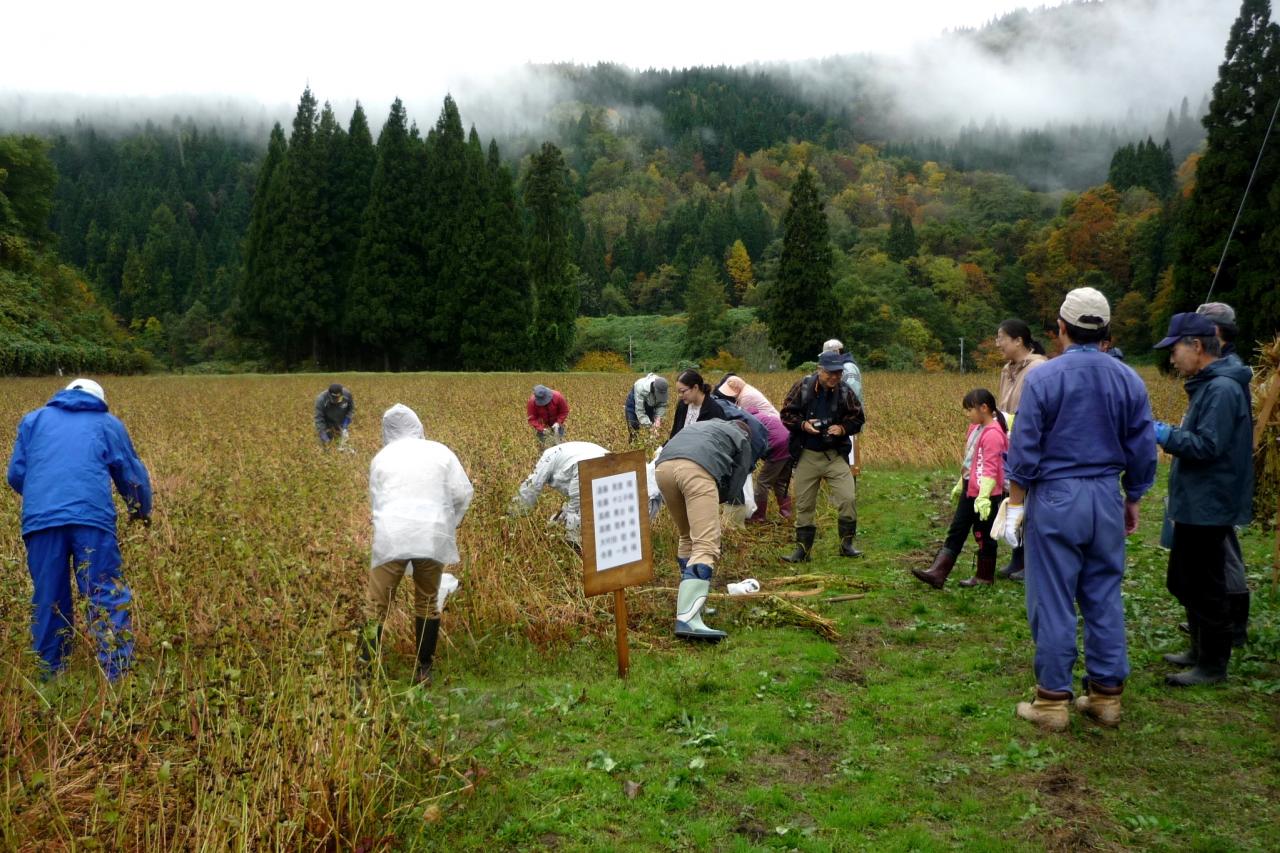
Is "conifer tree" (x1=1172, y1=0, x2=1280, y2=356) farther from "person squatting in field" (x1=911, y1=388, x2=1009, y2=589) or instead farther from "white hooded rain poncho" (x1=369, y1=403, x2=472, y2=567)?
"white hooded rain poncho" (x1=369, y1=403, x2=472, y2=567)

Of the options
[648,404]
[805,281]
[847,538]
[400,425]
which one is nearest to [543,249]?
[805,281]

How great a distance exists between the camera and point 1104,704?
15.4 feet

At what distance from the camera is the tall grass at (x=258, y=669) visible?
3.47 meters

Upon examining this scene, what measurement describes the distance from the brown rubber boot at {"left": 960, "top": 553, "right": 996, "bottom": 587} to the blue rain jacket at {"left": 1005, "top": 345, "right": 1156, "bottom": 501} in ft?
10.1

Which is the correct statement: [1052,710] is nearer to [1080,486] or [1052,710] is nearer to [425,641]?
[1080,486]

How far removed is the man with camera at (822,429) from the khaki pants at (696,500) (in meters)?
1.69

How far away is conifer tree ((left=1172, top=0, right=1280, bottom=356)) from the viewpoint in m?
26.5

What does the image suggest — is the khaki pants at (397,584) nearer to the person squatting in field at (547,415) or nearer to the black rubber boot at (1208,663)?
the black rubber boot at (1208,663)

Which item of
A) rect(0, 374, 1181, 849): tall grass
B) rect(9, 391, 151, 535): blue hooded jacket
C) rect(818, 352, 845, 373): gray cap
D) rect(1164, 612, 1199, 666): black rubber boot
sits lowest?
rect(1164, 612, 1199, 666): black rubber boot

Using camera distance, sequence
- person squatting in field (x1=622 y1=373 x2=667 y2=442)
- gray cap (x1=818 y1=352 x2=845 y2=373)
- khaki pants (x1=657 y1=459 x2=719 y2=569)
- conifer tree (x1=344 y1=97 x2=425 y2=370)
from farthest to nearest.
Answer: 1. conifer tree (x1=344 y1=97 x2=425 y2=370)
2. person squatting in field (x1=622 y1=373 x2=667 y2=442)
3. gray cap (x1=818 y1=352 x2=845 y2=373)
4. khaki pants (x1=657 y1=459 x2=719 y2=569)

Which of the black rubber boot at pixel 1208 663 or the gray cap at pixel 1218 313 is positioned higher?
the gray cap at pixel 1218 313

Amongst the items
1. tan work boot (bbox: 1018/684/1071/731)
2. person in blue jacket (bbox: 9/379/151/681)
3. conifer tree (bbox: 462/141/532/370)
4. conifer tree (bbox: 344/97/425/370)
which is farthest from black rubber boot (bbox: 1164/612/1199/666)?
conifer tree (bbox: 344/97/425/370)

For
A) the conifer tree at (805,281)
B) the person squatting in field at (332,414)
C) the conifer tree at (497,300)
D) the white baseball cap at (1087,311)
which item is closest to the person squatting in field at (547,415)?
the person squatting in field at (332,414)

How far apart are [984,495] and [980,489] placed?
0.20 ft
